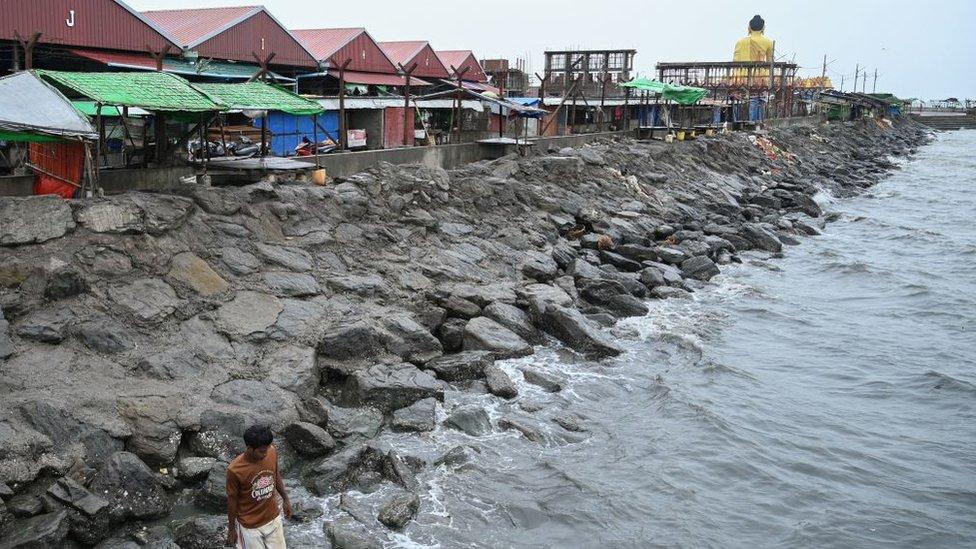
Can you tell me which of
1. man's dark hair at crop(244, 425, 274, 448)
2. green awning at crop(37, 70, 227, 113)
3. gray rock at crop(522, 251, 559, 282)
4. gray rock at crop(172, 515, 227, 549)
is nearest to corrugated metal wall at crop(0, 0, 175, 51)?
green awning at crop(37, 70, 227, 113)

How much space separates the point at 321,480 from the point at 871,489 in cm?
823

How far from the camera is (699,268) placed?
2356cm

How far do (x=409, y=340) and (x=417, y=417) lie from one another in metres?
2.36

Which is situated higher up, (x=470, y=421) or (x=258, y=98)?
(x=258, y=98)

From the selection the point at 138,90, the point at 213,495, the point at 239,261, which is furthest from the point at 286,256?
the point at 213,495

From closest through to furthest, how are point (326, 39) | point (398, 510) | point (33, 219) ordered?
point (398, 510)
point (33, 219)
point (326, 39)

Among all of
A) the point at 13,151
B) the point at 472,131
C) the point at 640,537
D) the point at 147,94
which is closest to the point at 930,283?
the point at 472,131

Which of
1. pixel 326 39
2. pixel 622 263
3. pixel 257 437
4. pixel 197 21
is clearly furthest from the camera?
pixel 326 39

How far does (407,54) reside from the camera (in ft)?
147

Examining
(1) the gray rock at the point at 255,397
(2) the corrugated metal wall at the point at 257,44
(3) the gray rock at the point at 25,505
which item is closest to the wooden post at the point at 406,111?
(2) the corrugated metal wall at the point at 257,44

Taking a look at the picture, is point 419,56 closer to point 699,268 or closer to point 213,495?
point 699,268

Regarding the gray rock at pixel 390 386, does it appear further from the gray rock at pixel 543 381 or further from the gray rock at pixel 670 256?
the gray rock at pixel 670 256

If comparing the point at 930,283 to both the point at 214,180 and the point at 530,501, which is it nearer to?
the point at 530,501

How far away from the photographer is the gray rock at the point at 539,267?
19.6m
